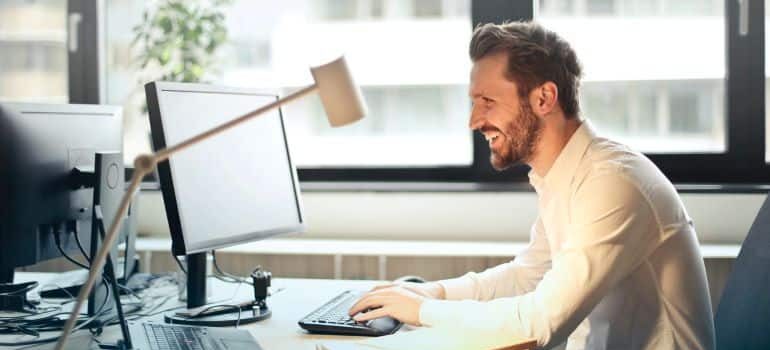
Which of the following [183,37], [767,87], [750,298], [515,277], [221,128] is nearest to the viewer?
[221,128]

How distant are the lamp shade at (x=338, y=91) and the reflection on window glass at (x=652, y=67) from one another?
1917mm

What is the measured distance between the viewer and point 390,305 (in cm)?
161

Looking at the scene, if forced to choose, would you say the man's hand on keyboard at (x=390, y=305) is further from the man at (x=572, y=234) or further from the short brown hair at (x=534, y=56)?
the short brown hair at (x=534, y=56)

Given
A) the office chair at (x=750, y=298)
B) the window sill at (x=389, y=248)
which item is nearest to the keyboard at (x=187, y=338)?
the office chair at (x=750, y=298)

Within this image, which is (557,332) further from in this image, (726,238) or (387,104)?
(387,104)

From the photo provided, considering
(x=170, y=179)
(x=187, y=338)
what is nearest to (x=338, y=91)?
(x=170, y=179)

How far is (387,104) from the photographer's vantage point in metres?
3.25

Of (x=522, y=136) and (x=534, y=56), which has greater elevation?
(x=534, y=56)

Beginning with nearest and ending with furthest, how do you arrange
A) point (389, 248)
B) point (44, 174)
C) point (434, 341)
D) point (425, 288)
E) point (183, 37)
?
point (434, 341), point (44, 174), point (425, 288), point (389, 248), point (183, 37)

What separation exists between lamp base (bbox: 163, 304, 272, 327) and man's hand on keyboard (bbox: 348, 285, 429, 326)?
21 centimetres

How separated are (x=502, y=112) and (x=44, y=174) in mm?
944

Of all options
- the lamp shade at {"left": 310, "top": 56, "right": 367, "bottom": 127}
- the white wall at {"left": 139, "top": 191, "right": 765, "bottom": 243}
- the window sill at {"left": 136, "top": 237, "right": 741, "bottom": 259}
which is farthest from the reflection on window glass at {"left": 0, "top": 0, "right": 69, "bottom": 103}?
the lamp shade at {"left": 310, "top": 56, "right": 367, "bottom": 127}

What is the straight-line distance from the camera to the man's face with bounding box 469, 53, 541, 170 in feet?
5.58

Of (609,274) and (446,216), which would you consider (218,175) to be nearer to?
(609,274)
